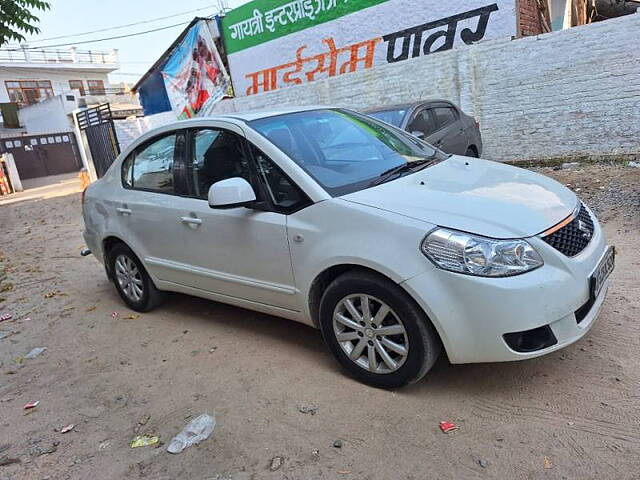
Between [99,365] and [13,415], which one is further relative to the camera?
[99,365]

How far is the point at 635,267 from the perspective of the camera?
4.13 meters

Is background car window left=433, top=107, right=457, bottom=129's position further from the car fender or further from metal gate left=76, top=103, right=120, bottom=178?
metal gate left=76, top=103, right=120, bottom=178

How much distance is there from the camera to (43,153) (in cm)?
3136

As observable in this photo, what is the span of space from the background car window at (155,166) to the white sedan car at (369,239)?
2cm

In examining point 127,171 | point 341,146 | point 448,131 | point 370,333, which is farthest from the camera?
point 448,131

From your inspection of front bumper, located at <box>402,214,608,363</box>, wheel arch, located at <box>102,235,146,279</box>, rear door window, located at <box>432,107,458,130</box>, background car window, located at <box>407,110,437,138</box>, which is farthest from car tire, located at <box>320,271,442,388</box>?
rear door window, located at <box>432,107,458,130</box>

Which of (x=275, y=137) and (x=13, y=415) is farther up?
(x=275, y=137)

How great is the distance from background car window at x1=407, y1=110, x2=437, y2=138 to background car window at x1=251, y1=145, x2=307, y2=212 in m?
3.73

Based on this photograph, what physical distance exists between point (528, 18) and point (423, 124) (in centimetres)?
461

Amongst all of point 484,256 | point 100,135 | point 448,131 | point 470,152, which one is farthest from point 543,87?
point 100,135

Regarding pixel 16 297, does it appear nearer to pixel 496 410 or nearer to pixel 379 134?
pixel 379 134

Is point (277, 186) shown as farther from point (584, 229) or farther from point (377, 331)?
point (584, 229)

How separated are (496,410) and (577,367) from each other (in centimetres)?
64

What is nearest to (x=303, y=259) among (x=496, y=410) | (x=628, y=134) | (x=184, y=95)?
(x=496, y=410)
